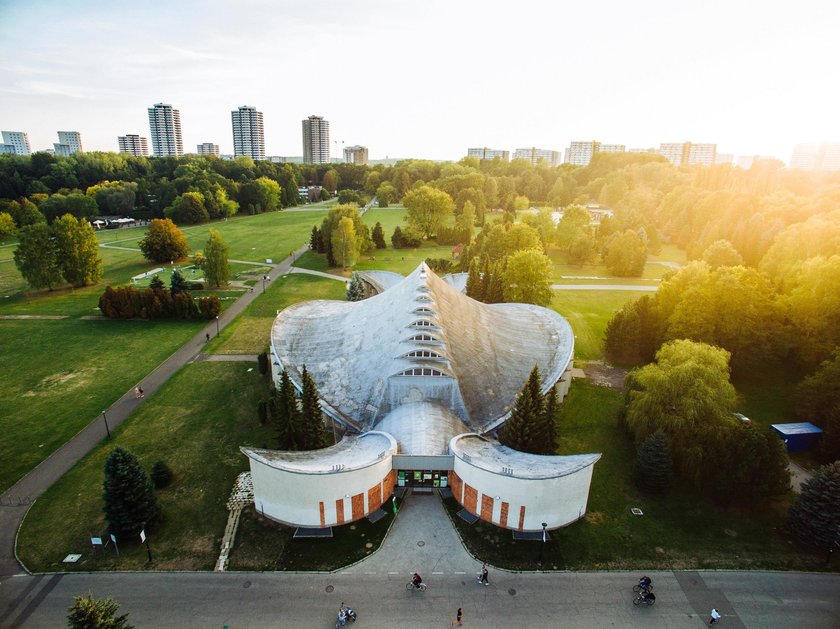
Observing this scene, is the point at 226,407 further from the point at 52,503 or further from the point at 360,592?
the point at 360,592

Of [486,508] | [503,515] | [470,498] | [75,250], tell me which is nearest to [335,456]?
[470,498]

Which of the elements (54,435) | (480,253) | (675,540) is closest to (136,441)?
(54,435)

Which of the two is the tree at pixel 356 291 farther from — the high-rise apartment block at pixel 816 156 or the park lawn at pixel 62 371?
the high-rise apartment block at pixel 816 156

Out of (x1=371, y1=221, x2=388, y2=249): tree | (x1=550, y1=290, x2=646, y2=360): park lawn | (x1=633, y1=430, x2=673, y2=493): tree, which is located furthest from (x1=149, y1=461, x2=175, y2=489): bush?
(x1=371, y1=221, x2=388, y2=249): tree

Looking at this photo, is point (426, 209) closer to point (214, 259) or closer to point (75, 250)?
point (214, 259)

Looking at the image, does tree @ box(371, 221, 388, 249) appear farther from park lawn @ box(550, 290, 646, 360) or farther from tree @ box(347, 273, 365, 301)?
park lawn @ box(550, 290, 646, 360)
